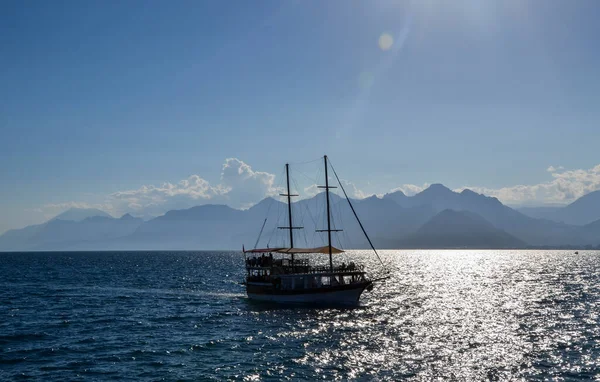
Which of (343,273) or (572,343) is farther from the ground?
(343,273)

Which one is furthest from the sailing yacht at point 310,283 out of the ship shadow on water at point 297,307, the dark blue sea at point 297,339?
the dark blue sea at point 297,339

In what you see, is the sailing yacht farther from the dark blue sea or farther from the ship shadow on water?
the dark blue sea

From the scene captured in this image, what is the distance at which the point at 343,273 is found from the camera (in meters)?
65.6

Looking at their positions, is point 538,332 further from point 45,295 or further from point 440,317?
point 45,295

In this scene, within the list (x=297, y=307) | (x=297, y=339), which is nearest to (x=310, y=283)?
(x=297, y=307)

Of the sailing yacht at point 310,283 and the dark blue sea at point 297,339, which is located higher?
the sailing yacht at point 310,283

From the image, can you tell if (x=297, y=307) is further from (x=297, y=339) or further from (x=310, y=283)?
(x=297, y=339)

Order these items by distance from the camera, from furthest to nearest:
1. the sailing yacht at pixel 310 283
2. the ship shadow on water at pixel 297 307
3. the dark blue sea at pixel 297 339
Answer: the sailing yacht at pixel 310 283
the ship shadow on water at pixel 297 307
the dark blue sea at pixel 297 339

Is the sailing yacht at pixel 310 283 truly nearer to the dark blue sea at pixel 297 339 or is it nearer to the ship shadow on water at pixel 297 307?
the ship shadow on water at pixel 297 307

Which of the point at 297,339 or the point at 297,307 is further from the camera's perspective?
the point at 297,307

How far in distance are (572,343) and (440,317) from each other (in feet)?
54.1

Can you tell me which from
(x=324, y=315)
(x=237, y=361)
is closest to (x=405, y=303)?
(x=324, y=315)

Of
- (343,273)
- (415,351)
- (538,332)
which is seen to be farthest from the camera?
(343,273)

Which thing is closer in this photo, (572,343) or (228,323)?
(572,343)
